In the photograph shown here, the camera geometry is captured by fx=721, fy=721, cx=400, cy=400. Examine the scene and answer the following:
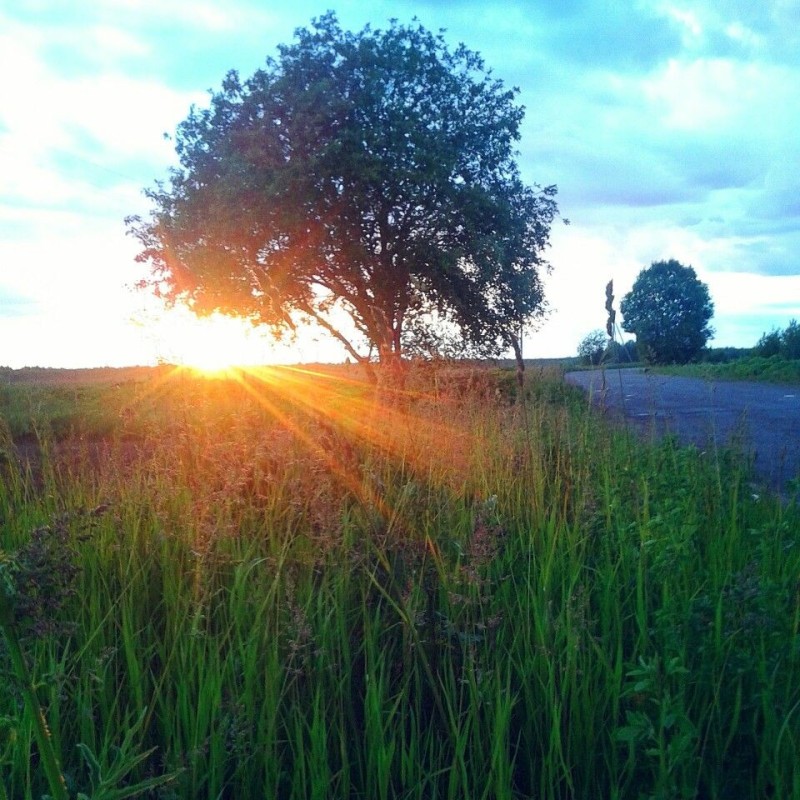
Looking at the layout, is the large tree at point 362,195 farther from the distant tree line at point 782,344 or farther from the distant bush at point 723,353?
the distant bush at point 723,353

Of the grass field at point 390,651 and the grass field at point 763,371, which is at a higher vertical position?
the grass field at point 763,371

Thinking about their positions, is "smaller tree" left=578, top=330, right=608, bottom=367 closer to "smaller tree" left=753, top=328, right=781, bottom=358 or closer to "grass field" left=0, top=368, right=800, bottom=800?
"grass field" left=0, top=368, right=800, bottom=800

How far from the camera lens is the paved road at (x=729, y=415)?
17.7ft

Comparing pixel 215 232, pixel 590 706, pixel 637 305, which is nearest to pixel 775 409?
pixel 590 706

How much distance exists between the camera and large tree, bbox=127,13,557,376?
17594 mm

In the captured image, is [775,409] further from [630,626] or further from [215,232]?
[215,232]

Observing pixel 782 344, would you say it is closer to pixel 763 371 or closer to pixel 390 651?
pixel 763 371

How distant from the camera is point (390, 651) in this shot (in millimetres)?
2617

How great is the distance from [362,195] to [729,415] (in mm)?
10811

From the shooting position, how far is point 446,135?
18453 mm

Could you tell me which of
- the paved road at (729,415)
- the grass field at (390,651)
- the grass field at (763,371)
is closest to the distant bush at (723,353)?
the grass field at (763,371)

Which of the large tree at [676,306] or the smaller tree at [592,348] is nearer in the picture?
the smaller tree at [592,348]

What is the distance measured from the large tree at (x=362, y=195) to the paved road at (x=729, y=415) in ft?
18.0

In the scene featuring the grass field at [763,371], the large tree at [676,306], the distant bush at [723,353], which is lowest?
the grass field at [763,371]
